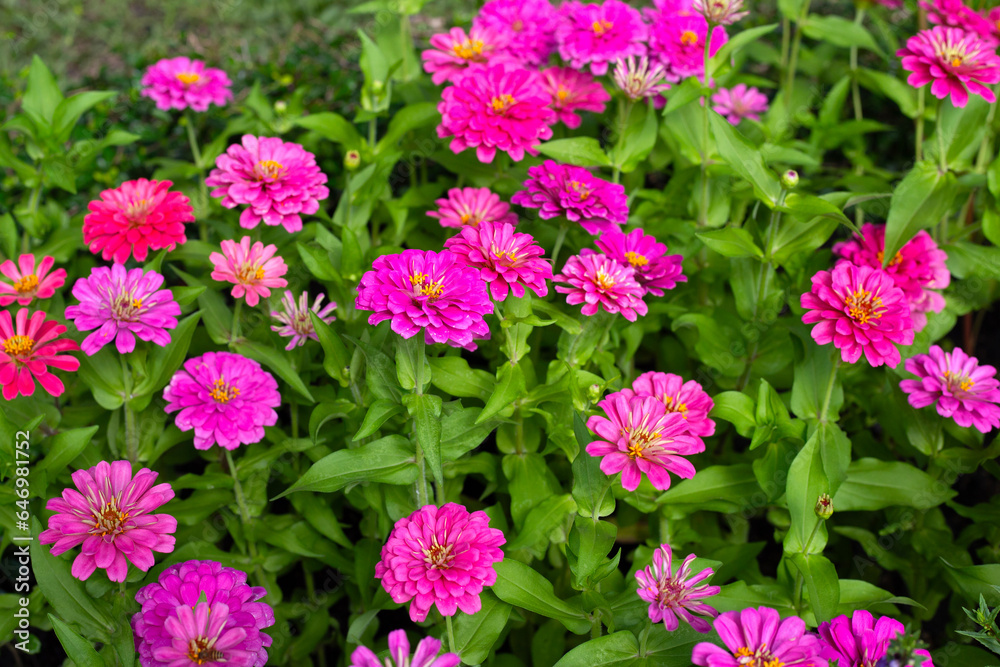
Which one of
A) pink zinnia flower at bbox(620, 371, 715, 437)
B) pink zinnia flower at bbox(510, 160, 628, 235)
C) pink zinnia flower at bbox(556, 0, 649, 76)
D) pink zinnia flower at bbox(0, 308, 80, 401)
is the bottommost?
pink zinnia flower at bbox(620, 371, 715, 437)

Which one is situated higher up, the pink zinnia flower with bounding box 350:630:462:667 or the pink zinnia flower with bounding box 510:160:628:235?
the pink zinnia flower with bounding box 510:160:628:235

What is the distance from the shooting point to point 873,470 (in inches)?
70.5

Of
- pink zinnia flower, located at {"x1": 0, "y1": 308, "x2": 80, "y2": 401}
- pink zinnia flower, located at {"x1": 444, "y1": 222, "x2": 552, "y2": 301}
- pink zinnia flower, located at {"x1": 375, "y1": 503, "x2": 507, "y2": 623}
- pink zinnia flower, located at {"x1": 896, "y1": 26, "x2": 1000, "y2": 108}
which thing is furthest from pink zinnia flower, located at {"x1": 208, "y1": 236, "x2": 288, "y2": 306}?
pink zinnia flower, located at {"x1": 896, "y1": 26, "x2": 1000, "y2": 108}

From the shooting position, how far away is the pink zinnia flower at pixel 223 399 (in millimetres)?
1541

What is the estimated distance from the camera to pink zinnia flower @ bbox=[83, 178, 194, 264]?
1.67 meters

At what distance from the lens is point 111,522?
1.41 meters

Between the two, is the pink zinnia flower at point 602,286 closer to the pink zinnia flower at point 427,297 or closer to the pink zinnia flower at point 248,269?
the pink zinnia flower at point 427,297

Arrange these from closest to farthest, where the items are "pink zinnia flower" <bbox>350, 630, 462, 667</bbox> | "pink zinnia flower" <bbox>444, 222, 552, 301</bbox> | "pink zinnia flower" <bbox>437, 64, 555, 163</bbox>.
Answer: "pink zinnia flower" <bbox>350, 630, 462, 667</bbox>, "pink zinnia flower" <bbox>444, 222, 552, 301</bbox>, "pink zinnia flower" <bbox>437, 64, 555, 163</bbox>

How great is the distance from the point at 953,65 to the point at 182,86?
1955mm

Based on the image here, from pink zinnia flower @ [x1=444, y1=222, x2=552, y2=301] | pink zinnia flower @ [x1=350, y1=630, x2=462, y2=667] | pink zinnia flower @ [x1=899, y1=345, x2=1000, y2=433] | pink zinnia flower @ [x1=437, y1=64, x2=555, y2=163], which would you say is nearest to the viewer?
pink zinnia flower @ [x1=350, y1=630, x2=462, y2=667]

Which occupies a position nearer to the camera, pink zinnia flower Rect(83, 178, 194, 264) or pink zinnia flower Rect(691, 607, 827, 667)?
pink zinnia flower Rect(691, 607, 827, 667)

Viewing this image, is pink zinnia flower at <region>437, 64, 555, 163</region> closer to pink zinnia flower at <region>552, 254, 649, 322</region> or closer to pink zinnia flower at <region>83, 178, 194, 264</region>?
pink zinnia flower at <region>552, 254, 649, 322</region>

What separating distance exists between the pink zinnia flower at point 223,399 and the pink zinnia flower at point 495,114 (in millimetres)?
685

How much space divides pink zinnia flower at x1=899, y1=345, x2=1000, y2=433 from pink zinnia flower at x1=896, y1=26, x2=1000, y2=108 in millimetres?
605
